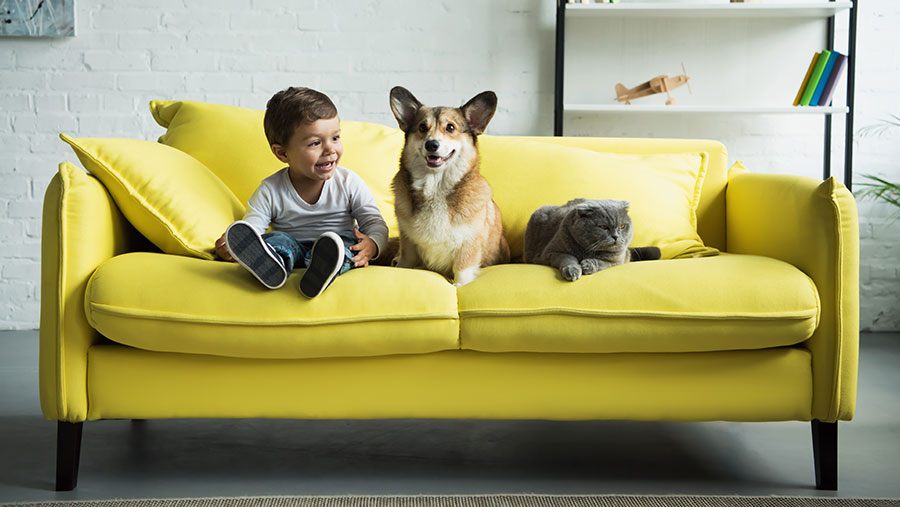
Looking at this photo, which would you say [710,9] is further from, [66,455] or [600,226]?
[66,455]

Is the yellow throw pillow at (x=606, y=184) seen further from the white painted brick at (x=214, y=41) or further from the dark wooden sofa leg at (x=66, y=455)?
the white painted brick at (x=214, y=41)

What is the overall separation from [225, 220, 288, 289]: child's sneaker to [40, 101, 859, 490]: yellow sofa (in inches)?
1.8

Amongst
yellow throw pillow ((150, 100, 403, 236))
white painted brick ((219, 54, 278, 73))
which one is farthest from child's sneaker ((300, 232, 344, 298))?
white painted brick ((219, 54, 278, 73))

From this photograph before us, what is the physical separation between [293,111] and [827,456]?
5.10 ft

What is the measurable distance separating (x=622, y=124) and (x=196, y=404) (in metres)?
2.60

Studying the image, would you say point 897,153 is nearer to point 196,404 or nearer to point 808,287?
point 808,287

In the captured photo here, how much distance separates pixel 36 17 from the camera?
11.4 feet

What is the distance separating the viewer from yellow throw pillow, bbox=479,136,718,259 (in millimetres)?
2105

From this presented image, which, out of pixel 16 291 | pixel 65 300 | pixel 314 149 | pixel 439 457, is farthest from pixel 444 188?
pixel 16 291

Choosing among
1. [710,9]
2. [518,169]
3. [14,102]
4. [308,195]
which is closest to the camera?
[308,195]

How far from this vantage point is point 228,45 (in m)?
3.54

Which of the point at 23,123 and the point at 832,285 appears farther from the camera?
the point at 23,123

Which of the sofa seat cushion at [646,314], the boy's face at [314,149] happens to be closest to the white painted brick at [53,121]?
the boy's face at [314,149]

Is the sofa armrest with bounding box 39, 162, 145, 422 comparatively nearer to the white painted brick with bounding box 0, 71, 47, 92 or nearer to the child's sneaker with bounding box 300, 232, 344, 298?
the child's sneaker with bounding box 300, 232, 344, 298
